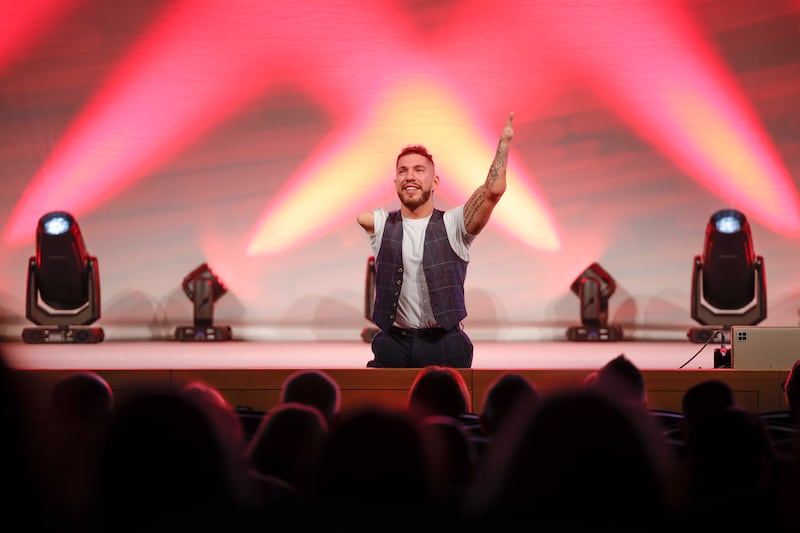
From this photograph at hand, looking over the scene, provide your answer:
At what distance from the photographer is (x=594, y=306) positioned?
6.39 meters

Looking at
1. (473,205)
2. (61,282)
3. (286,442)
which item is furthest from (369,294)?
(286,442)

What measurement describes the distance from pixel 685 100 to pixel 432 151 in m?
2.14

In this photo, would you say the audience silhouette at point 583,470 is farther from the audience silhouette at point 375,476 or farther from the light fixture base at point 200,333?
the light fixture base at point 200,333

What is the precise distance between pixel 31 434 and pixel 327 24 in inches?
260

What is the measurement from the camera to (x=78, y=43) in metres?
6.90

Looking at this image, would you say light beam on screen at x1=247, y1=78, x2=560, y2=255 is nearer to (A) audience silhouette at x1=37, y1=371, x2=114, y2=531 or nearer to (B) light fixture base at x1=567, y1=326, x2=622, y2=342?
(B) light fixture base at x1=567, y1=326, x2=622, y2=342

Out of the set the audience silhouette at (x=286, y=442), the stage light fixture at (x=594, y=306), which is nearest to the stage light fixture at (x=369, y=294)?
the stage light fixture at (x=594, y=306)

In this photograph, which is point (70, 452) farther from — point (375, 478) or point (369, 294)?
point (369, 294)

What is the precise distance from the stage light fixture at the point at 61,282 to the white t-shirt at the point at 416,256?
3.96 meters

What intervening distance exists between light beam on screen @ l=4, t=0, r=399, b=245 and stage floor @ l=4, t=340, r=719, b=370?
1.60 meters

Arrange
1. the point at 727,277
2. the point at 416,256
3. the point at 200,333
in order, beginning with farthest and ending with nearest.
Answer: the point at 200,333 < the point at 727,277 < the point at 416,256

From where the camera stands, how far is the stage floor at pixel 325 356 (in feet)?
13.4

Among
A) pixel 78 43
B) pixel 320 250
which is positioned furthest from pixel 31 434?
pixel 78 43

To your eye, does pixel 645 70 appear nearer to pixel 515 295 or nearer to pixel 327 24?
pixel 515 295
